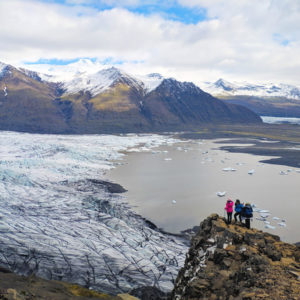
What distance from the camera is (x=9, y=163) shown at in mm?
49938

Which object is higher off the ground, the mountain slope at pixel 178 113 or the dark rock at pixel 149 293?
the mountain slope at pixel 178 113

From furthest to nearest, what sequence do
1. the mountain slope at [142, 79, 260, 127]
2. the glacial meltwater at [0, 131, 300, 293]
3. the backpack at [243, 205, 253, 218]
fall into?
the mountain slope at [142, 79, 260, 127], the glacial meltwater at [0, 131, 300, 293], the backpack at [243, 205, 253, 218]

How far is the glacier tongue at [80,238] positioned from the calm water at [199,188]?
12.0 feet

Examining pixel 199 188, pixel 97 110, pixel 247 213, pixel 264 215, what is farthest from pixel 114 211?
pixel 97 110

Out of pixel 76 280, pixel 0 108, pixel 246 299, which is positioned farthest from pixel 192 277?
pixel 0 108

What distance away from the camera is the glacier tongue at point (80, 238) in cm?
1989

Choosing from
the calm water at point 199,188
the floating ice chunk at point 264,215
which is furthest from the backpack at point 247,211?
the floating ice chunk at point 264,215

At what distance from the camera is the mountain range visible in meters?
147

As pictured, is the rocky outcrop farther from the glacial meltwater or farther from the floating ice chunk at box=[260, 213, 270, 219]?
the floating ice chunk at box=[260, 213, 270, 219]

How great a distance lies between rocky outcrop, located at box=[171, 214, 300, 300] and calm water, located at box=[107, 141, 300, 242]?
1355 cm

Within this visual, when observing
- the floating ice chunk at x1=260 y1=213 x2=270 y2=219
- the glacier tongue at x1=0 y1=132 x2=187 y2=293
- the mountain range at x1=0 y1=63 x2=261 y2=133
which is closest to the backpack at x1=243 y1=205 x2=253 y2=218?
the glacier tongue at x1=0 y1=132 x2=187 y2=293

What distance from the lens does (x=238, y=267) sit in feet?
39.4

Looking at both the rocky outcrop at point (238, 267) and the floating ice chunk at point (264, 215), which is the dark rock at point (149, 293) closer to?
the rocky outcrop at point (238, 267)

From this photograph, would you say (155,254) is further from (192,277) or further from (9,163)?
(9,163)
